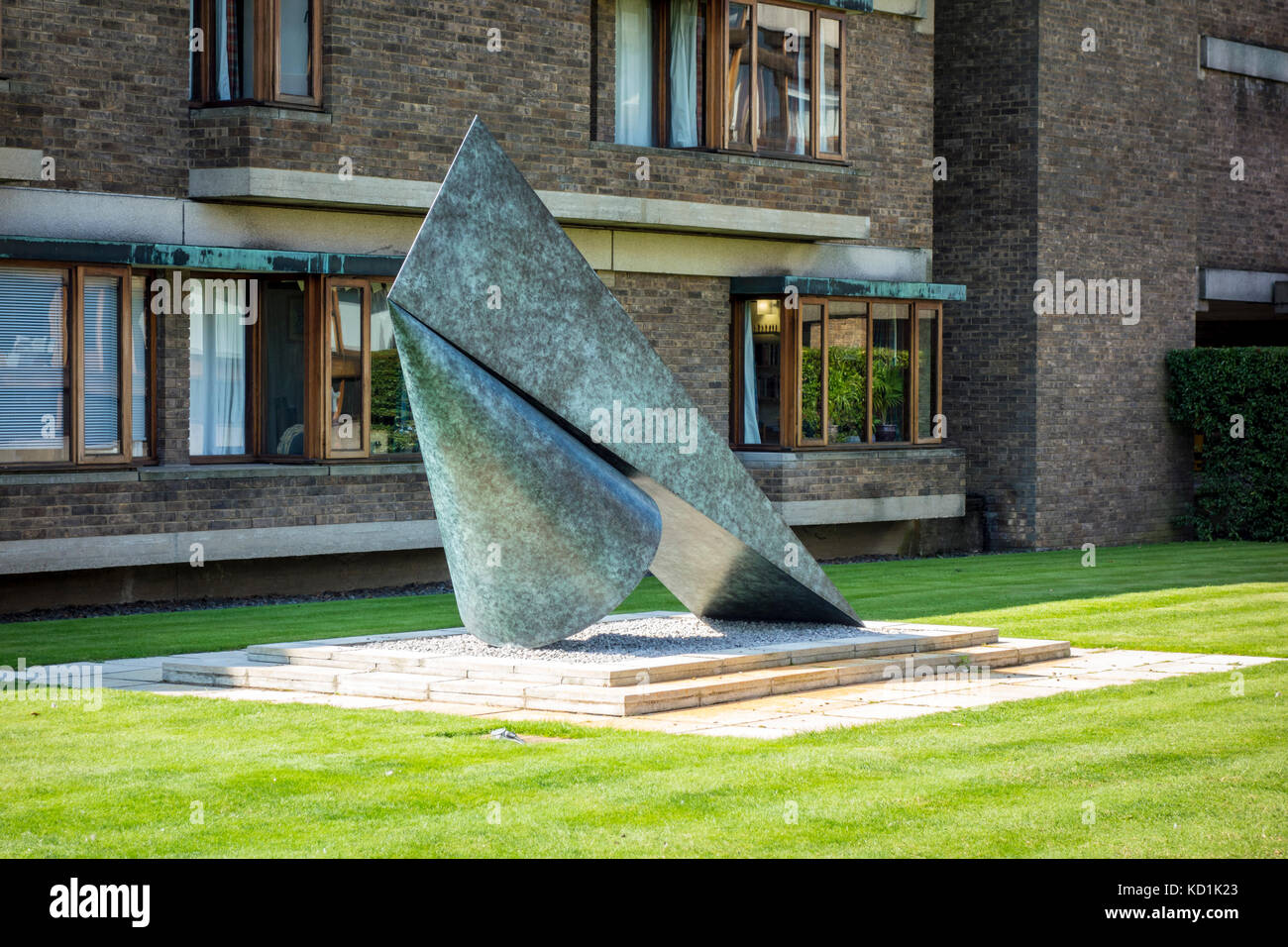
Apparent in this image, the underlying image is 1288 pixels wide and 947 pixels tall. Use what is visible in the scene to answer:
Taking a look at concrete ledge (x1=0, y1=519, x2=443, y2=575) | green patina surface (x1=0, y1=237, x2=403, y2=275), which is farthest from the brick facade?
green patina surface (x1=0, y1=237, x2=403, y2=275)

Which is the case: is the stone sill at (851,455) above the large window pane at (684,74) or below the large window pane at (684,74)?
below

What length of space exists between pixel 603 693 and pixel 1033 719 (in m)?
2.39

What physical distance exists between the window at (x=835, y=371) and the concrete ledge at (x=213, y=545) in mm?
5030

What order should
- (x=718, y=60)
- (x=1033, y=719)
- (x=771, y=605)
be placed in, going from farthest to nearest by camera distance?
1. (x=718, y=60)
2. (x=771, y=605)
3. (x=1033, y=719)

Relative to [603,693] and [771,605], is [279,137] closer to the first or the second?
[771,605]

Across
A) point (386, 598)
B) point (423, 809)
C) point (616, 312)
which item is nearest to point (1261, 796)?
point (423, 809)

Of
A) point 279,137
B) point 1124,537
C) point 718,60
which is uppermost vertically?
point 718,60

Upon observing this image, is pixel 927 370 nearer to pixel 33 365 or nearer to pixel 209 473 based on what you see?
pixel 209 473

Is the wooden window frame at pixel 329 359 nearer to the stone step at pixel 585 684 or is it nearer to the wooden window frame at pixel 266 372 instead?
the wooden window frame at pixel 266 372

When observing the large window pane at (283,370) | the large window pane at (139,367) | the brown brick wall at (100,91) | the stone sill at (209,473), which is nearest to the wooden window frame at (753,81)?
the large window pane at (283,370)

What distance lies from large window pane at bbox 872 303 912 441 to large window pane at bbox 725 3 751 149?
3108 mm

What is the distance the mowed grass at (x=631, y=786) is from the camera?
6.63 metres

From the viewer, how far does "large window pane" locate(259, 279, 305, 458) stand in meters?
17.7

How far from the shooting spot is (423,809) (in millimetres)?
7184
